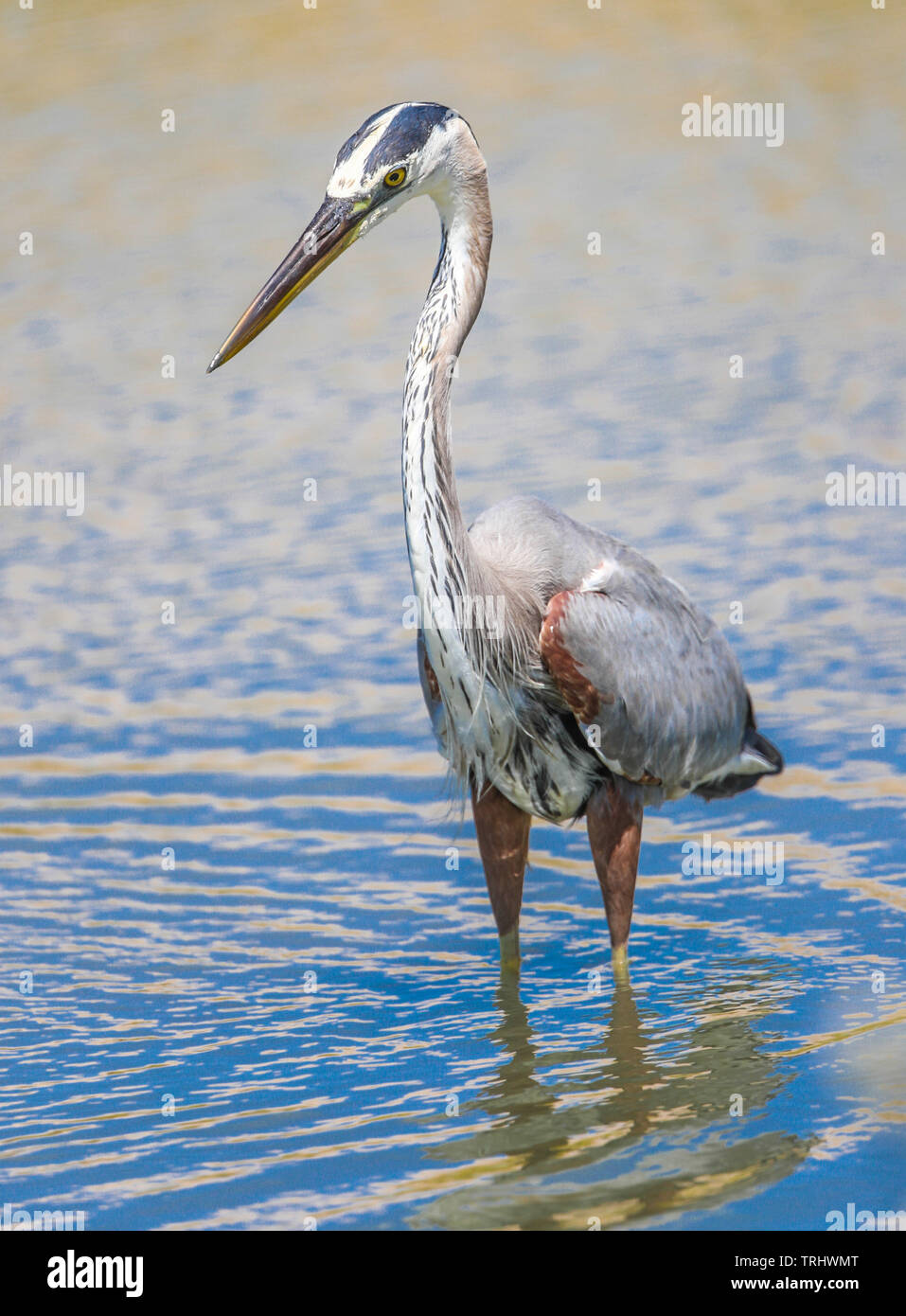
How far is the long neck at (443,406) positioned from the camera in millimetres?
7051

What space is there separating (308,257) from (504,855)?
7.92 ft

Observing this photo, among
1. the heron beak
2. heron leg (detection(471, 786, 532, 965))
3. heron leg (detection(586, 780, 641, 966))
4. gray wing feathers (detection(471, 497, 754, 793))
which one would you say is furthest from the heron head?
heron leg (detection(586, 780, 641, 966))

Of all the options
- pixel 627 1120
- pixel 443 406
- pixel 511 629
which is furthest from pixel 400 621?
pixel 627 1120

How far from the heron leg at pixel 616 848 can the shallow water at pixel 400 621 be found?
26 cm

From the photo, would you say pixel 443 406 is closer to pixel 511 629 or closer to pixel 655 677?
pixel 511 629

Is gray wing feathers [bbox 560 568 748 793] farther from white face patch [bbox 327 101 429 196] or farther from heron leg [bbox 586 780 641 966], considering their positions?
white face patch [bbox 327 101 429 196]

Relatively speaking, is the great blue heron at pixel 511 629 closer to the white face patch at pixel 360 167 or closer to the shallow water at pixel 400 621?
the white face patch at pixel 360 167

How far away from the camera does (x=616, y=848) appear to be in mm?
7688

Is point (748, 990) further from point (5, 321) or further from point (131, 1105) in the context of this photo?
point (5, 321)

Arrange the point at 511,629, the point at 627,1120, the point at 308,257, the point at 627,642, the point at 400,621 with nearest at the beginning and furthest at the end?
the point at 627,1120, the point at 308,257, the point at 511,629, the point at 627,642, the point at 400,621

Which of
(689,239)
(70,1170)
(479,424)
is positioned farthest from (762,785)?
(689,239)

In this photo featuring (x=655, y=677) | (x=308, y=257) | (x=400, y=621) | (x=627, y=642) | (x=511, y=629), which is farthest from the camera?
(x=400, y=621)

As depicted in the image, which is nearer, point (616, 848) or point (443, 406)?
point (443, 406)

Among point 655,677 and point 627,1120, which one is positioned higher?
point 655,677
